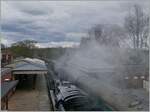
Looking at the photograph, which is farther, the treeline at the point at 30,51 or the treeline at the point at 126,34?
the treeline at the point at 30,51

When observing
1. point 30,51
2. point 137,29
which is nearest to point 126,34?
point 137,29

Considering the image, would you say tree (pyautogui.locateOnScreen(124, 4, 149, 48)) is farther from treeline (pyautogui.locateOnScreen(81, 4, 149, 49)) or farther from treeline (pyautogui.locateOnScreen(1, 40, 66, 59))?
treeline (pyautogui.locateOnScreen(1, 40, 66, 59))

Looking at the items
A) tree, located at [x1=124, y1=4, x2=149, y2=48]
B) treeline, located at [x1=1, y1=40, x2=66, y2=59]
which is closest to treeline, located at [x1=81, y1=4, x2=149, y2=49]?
tree, located at [x1=124, y1=4, x2=149, y2=48]

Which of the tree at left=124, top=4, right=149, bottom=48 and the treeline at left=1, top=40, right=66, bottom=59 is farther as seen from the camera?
the treeline at left=1, top=40, right=66, bottom=59

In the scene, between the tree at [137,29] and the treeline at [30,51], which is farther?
Answer: the treeline at [30,51]

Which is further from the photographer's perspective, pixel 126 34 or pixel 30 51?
pixel 30 51

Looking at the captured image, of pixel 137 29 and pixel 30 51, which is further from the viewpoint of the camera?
pixel 30 51

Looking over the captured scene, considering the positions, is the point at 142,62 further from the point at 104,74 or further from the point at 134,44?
the point at 134,44

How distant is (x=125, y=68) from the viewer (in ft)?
26.5

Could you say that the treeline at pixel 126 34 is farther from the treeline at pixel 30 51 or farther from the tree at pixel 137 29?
the treeline at pixel 30 51

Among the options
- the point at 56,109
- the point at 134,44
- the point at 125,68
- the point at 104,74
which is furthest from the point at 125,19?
the point at 56,109

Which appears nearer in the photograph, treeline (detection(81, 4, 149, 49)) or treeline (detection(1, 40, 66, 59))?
treeline (detection(81, 4, 149, 49))

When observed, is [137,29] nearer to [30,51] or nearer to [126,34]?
[126,34]

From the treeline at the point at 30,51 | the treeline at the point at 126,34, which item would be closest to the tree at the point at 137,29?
the treeline at the point at 126,34
